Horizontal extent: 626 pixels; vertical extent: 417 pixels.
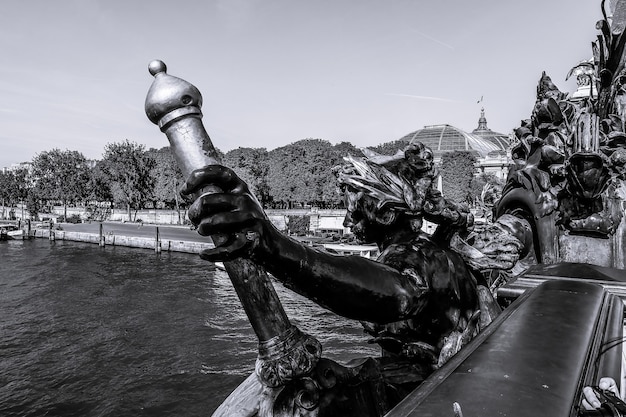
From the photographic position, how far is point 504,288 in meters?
3.59

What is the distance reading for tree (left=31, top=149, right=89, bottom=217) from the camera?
79.7 meters

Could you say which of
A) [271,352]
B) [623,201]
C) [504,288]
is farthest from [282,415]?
[623,201]

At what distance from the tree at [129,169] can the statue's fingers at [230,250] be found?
7461cm

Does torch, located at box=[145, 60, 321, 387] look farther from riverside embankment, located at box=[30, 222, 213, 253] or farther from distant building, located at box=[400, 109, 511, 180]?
distant building, located at box=[400, 109, 511, 180]

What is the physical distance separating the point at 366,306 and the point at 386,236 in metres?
0.73

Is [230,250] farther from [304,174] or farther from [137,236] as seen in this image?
[304,174]

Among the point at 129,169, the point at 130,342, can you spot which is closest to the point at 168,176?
the point at 129,169

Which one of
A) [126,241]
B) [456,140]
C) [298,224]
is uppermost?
[456,140]

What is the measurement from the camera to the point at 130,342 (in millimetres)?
21094

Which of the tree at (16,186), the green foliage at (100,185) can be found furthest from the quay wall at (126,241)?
the tree at (16,186)

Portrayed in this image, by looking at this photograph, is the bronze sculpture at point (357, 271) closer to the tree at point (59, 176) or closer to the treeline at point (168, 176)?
the treeline at point (168, 176)

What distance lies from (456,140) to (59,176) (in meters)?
81.8

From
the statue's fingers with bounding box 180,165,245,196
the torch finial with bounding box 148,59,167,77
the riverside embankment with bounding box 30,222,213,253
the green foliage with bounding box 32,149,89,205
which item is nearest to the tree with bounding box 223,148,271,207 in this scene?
the riverside embankment with bounding box 30,222,213,253

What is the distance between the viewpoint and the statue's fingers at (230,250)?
1.54 metres
